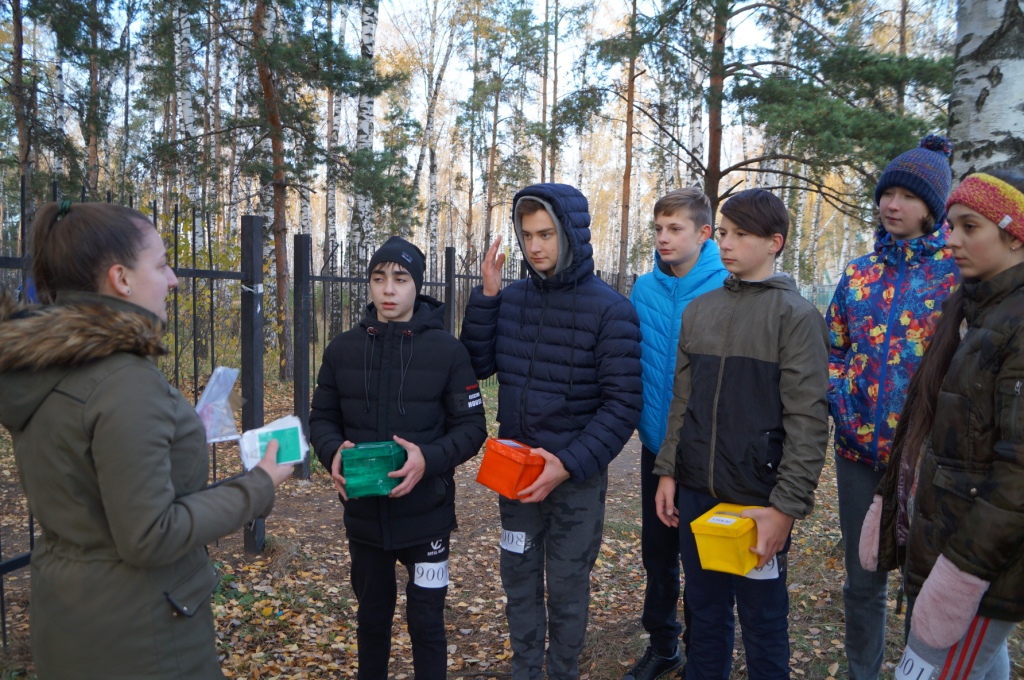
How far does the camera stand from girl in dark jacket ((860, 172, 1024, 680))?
1.56 metres

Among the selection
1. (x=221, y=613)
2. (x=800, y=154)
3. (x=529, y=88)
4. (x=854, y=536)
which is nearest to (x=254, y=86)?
(x=800, y=154)

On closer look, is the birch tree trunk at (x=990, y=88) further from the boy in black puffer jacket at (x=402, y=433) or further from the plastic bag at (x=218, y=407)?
the plastic bag at (x=218, y=407)

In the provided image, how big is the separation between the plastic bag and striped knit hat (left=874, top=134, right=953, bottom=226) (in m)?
2.30

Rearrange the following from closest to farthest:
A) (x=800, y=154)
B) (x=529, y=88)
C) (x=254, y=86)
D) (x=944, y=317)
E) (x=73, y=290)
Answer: (x=73, y=290) → (x=944, y=317) → (x=800, y=154) → (x=254, y=86) → (x=529, y=88)

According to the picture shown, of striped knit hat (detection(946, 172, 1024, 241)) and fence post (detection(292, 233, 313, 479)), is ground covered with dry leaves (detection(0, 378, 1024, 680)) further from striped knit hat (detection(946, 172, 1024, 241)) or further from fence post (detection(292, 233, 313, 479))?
striped knit hat (detection(946, 172, 1024, 241))

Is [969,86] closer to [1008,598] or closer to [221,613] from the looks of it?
[1008,598]

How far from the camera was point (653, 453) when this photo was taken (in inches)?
117

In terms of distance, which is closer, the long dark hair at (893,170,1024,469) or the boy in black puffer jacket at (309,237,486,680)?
the long dark hair at (893,170,1024,469)

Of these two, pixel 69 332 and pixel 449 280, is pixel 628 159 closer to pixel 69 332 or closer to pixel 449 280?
pixel 449 280

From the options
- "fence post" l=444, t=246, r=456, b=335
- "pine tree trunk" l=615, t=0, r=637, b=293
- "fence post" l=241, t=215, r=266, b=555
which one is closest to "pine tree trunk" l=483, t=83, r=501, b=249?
"pine tree trunk" l=615, t=0, r=637, b=293

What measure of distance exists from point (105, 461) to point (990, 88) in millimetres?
4299

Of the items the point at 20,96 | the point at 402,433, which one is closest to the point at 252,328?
the point at 402,433

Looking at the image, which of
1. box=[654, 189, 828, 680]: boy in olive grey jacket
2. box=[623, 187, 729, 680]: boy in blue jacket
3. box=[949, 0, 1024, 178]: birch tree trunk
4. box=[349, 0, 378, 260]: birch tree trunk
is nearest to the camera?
box=[654, 189, 828, 680]: boy in olive grey jacket

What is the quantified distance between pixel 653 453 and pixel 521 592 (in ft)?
2.74
